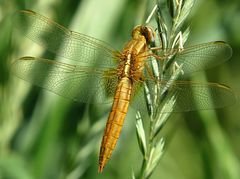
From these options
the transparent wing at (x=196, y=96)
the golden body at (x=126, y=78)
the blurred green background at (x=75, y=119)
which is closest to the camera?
the transparent wing at (x=196, y=96)

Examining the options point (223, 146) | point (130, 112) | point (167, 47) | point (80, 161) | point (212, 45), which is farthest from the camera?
point (130, 112)

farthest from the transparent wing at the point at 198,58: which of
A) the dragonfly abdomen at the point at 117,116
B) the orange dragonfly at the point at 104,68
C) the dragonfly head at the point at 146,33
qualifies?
the dragonfly abdomen at the point at 117,116

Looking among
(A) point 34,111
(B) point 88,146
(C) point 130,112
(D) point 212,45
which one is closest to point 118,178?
(B) point 88,146

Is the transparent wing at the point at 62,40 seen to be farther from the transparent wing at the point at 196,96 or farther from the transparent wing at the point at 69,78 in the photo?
the transparent wing at the point at 196,96

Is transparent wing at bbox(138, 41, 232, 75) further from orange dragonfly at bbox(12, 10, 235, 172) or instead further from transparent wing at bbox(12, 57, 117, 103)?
transparent wing at bbox(12, 57, 117, 103)

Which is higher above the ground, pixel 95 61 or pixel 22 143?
pixel 95 61

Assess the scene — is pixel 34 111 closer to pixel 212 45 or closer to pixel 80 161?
pixel 80 161

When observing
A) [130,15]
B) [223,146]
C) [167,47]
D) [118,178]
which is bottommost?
[118,178]
